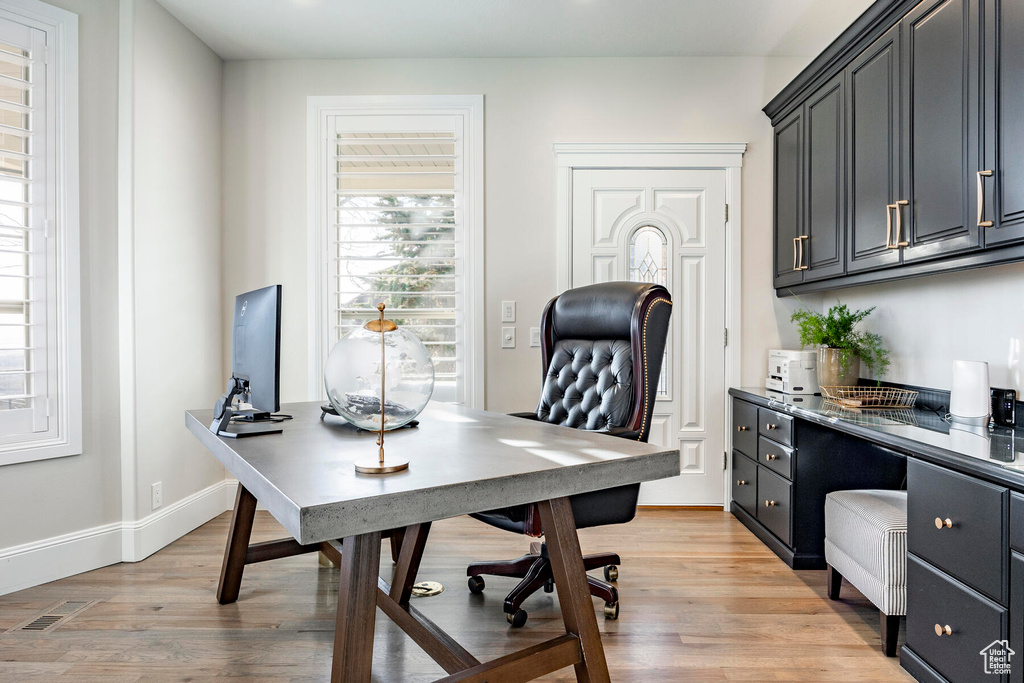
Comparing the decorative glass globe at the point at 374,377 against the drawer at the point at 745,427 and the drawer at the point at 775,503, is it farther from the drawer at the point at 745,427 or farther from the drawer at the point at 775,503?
the drawer at the point at 745,427

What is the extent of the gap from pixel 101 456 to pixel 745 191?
11.9ft

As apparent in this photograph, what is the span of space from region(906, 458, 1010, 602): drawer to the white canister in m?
0.42

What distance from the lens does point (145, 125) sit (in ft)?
9.39

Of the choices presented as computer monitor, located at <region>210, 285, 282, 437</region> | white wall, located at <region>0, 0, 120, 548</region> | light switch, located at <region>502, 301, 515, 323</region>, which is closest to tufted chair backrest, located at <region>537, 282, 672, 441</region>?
light switch, located at <region>502, 301, 515, 323</region>

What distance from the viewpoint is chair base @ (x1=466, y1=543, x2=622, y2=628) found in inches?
82.0

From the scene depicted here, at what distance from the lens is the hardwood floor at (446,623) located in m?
1.81

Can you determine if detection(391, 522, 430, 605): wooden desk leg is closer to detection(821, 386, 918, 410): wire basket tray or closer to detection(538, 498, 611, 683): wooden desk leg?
detection(538, 498, 611, 683): wooden desk leg

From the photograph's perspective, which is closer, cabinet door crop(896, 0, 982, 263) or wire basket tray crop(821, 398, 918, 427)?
cabinet door crop(896, 0, 982, 263)

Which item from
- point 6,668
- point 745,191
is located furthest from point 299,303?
point 745,191

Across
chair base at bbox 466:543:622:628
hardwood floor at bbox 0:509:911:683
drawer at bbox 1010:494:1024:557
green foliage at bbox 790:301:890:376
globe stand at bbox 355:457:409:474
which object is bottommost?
hardwood floor at bbox 0:509:911:683

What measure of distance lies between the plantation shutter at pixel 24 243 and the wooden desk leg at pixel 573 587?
2339 millimetres

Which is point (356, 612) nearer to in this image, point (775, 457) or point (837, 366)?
point (775, 457)

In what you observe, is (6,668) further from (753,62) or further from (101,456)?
(753,62)

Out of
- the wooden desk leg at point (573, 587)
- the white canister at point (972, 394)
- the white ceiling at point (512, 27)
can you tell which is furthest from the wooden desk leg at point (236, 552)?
the white canister at point (972, 394)
